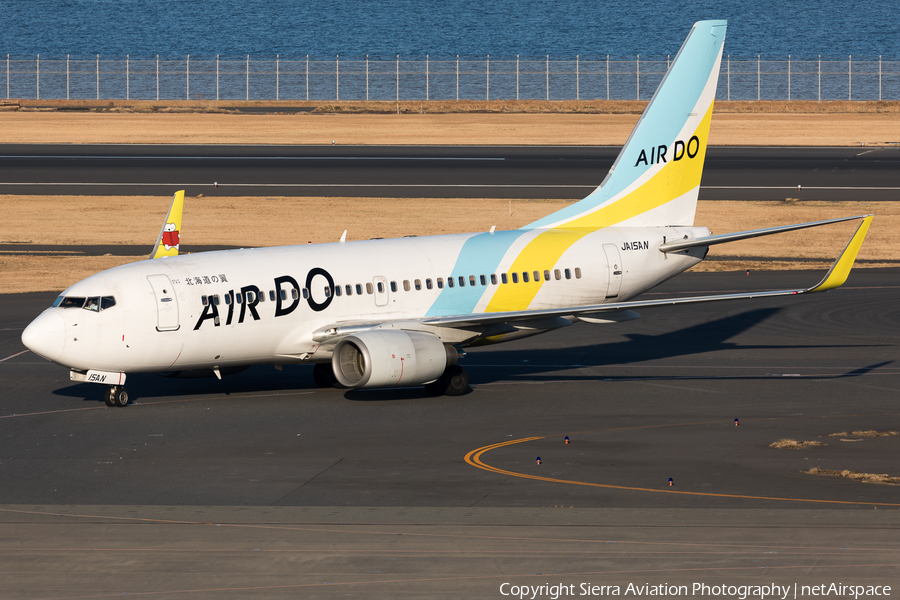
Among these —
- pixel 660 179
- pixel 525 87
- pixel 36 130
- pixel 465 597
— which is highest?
pixel 525 87

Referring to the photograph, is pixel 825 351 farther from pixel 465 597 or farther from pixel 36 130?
pixel 36 130

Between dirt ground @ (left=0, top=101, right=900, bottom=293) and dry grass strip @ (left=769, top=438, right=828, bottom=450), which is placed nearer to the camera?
dry grass strip @ (left=769, top=438, right=828, bottom=450)

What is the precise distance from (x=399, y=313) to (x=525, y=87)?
128m

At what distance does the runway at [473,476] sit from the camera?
20.5m

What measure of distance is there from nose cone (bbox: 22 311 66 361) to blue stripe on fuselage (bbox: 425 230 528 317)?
35.7ft

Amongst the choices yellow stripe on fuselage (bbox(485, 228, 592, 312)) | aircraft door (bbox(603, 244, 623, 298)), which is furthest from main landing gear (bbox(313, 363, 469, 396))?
aircraft door (bbox(603, 244, 623, 298))

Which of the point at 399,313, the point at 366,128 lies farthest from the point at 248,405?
the point at 366,128

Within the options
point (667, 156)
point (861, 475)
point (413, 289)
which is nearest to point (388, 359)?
point (413, 289)

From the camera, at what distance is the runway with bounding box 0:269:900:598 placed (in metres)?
20.5

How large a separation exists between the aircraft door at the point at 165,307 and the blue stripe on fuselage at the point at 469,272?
7873 millimetres

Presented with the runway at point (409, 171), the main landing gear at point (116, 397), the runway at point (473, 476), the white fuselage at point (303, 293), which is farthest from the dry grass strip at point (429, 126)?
the main landing gear at point (116, 397)

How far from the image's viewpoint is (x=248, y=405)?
116 ft

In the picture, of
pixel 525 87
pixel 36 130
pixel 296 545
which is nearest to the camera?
pixel 296 545

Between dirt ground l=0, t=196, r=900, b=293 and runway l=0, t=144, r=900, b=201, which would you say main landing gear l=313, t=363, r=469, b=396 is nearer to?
dirt ground l=0, t=196, r=900, b=293
